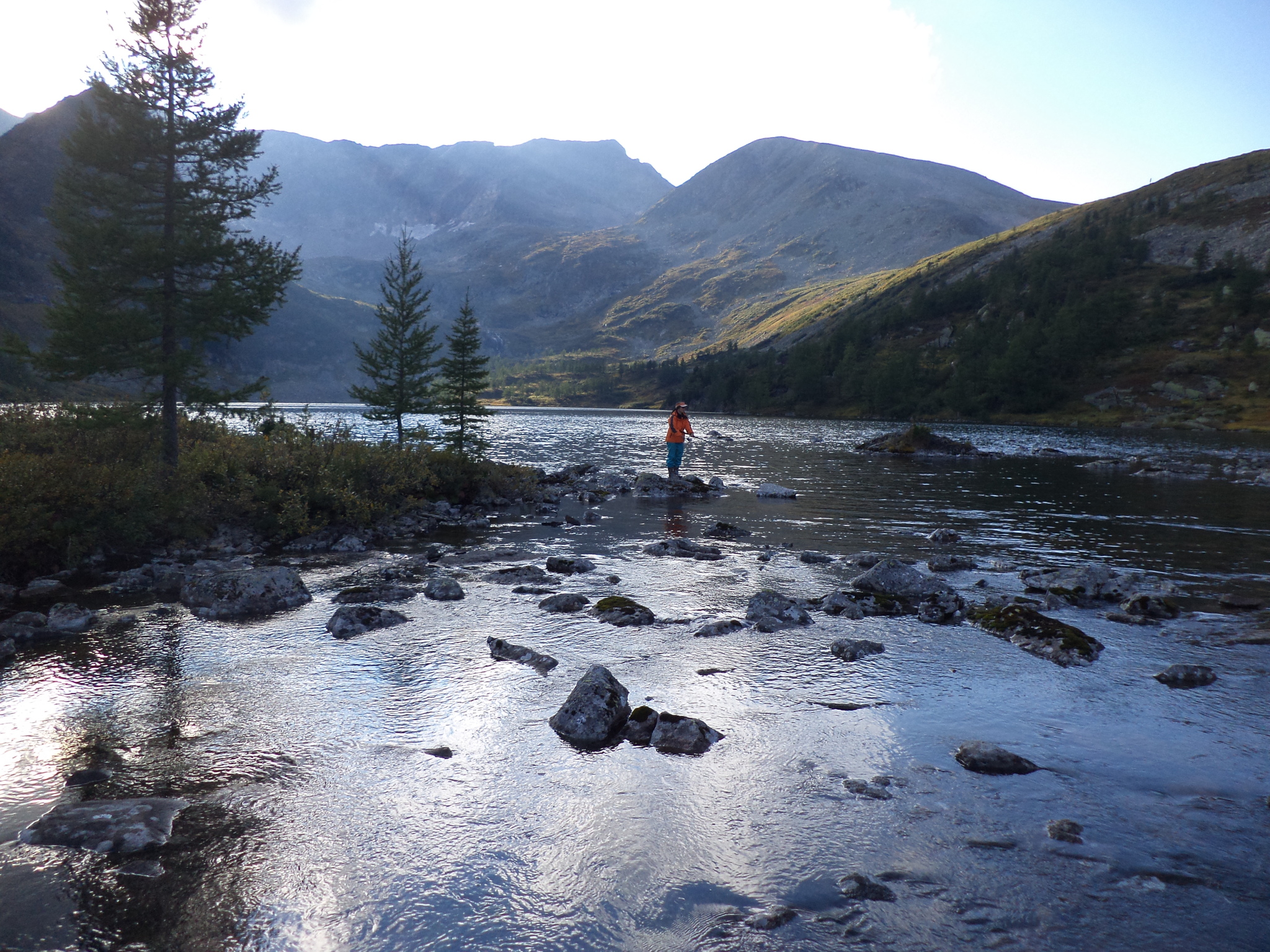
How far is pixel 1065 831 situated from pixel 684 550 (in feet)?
45.4

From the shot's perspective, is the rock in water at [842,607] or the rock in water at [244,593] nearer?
the rock in water at [244,593]

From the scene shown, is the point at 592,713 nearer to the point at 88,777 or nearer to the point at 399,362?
the point at 88,777

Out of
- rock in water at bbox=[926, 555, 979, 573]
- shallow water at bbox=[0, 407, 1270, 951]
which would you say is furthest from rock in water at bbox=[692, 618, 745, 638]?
rock in water at bbox=[926, 555, 979, 573]

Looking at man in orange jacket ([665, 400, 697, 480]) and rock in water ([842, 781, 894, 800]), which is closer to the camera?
rock in water ([842, 781, 894, 800])

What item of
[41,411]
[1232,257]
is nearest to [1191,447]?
[41,411]

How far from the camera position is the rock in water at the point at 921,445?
6162 centimetres

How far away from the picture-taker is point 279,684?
980 cm

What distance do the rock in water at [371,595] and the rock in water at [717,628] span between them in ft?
20.9

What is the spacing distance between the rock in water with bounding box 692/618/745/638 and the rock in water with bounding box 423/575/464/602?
5.40 metres

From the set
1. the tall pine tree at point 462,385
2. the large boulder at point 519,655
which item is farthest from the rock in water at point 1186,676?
the tall pine tree at point 462,385

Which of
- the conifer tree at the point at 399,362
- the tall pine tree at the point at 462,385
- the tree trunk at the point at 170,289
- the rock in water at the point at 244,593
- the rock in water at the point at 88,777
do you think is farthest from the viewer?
the conifer tree at the point at 399,362

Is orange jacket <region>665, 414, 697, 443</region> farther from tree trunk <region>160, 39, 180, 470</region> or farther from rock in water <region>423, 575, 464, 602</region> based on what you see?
tree trunk <region>160, 39, 180, 470</region>

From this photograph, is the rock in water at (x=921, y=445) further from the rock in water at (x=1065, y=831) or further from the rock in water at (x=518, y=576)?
the rock in water at (x=1065, y=831)

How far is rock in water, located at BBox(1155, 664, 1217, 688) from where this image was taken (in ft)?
33.8
